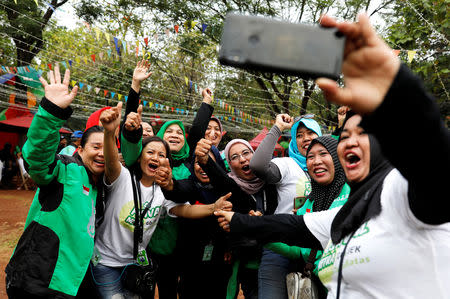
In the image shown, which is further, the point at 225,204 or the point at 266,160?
the point at 266,160

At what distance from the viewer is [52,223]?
199cm

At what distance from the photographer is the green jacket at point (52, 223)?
1.84 meters

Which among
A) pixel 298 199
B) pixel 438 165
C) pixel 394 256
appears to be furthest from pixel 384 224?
pixel 298 199

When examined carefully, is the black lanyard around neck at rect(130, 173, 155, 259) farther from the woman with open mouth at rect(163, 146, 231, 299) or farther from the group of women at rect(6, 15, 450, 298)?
the woman with open mouth at rect(163, 146, 231, 299)

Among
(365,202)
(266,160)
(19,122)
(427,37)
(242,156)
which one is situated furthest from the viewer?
(19,122)

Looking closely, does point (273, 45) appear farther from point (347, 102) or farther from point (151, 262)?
point (151, 262)

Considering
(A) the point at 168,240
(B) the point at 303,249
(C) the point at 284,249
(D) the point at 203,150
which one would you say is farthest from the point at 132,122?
(B) the point at 303,249

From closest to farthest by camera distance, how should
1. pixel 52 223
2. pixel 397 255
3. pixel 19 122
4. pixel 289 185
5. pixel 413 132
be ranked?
pixel 413 132 < pixel 397 255 < pixel 52 223 < pixel 289 185 < pixel 19 122

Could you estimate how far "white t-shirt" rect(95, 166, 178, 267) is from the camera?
2354 mm

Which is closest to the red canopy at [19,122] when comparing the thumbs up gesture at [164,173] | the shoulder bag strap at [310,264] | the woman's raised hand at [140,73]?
the woman's raised hand at [140,73]

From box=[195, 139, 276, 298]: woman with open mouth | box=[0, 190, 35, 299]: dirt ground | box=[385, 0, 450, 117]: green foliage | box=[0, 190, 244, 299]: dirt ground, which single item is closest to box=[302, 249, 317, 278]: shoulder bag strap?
box=[195, 139, 276, 298]: woman with open mouth

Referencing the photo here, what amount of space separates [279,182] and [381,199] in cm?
162

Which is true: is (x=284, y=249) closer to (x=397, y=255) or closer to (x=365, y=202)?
(x=365, y=202)

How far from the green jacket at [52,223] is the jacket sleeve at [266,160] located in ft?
4.18
